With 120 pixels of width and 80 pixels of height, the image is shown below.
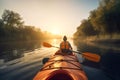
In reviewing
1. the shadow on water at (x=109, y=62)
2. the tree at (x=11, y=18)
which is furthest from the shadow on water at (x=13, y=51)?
the tree at (x=11, y=18)

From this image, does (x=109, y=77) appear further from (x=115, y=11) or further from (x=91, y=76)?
(x=115, y=11)

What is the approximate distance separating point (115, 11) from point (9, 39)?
42.1 metres

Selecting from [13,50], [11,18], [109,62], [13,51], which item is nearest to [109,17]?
[13,50]

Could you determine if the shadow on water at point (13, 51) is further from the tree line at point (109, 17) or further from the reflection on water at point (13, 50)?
the tree line at point (109, 17)

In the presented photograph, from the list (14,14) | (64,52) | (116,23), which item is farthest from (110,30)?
(14,14)

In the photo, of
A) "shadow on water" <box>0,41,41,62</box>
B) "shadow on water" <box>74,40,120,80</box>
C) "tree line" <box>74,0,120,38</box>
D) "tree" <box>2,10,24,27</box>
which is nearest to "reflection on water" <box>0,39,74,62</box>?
"shadow on water" <box>0,41,41,62</box>

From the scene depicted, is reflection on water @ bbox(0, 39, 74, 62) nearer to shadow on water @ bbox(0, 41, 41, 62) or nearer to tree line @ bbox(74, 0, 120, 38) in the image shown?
shadow on water @ bbox(0, 41, 41, 62)

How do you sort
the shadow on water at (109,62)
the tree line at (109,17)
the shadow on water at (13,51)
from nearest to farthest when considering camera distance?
1. the shadow on water at (109,62)
2. the shadow on water at (13,51)
3. the tree line at (109,17)

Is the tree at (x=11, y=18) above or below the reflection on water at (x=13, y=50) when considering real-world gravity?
above

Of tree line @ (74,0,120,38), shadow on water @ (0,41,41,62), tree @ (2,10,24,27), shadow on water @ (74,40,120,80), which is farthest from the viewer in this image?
tree @ (2,10,24,27)

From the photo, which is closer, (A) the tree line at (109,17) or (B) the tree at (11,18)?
(A) the tree line at (109,17)

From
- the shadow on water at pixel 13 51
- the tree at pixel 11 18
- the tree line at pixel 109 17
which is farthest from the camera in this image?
the tree at pixel 11 18

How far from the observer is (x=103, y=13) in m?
44.1

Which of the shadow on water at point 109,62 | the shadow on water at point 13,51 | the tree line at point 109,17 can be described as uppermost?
the tree line at point 109,17
